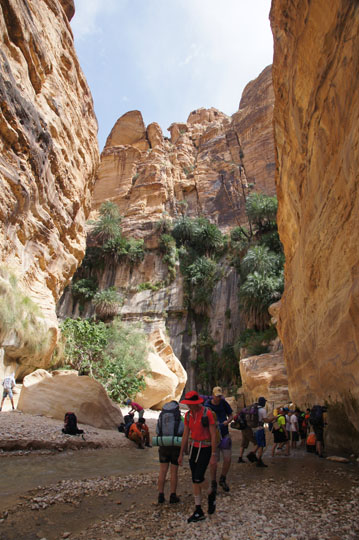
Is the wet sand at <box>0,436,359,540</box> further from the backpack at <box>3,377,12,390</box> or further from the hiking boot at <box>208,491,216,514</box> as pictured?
the backpack at <box>3,377,12,390</box>

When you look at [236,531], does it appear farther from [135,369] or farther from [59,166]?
[135,369]

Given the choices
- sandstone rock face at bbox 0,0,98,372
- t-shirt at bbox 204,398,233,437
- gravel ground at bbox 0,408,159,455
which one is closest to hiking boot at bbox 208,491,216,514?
t-shirt at bbox 204,398,233,437

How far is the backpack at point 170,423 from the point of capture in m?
3.93

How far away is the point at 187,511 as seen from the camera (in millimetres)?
3590

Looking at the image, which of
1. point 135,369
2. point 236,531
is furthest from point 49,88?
point 236,531

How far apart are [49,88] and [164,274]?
67.6 feet

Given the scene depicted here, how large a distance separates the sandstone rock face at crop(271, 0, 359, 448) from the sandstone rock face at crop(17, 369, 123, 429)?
6.02 metres

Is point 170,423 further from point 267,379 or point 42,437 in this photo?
point 267,379

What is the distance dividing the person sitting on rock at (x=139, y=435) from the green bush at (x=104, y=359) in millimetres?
7324

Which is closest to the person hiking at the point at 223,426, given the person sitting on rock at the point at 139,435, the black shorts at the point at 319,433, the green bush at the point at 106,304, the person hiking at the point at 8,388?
the black shorts at the point at 319,433

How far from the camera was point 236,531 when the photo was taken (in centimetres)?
302

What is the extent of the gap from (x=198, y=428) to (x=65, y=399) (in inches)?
281

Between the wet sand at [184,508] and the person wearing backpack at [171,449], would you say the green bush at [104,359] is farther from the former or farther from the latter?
the person wearing backpack at [171,449]

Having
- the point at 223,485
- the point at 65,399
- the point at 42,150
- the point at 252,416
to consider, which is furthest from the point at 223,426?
the point at 42,150
